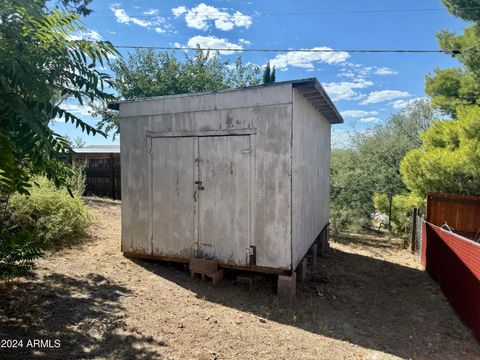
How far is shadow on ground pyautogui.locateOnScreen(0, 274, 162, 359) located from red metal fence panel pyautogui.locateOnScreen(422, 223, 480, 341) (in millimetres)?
3661

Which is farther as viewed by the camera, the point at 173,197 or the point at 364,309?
the point at 173,197

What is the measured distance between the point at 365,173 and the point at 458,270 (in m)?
8.71

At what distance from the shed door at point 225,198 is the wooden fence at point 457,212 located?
446 centimetres

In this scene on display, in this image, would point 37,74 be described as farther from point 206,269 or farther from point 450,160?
point 450,160

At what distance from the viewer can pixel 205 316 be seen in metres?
3.64

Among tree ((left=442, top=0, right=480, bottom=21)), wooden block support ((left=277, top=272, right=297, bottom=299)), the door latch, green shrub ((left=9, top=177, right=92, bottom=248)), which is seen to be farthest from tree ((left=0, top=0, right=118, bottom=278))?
tree ((left=442, top=0, right=480, bottom=21))

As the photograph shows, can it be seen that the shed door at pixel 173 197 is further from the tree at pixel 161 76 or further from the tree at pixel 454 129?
the tree at pixel 161 76

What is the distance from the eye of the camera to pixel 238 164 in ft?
14.7

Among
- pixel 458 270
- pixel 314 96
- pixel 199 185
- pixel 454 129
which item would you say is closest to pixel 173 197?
pixel 199 185

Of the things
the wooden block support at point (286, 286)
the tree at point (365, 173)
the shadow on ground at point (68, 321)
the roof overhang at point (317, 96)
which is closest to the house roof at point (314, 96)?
the roof overhang at point (317, 96)

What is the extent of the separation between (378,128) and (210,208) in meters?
13.5

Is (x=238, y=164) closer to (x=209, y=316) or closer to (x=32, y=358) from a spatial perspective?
(x=209, y=316)

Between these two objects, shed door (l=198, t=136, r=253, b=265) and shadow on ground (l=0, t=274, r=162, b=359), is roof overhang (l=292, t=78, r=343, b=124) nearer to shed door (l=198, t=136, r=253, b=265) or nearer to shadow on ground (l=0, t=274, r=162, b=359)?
shed door (l=198, t=136, r=253, b=265)

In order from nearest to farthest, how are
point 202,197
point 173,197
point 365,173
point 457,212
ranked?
point 202,197 → point 173,197 → point 457,212 → point 365,173
